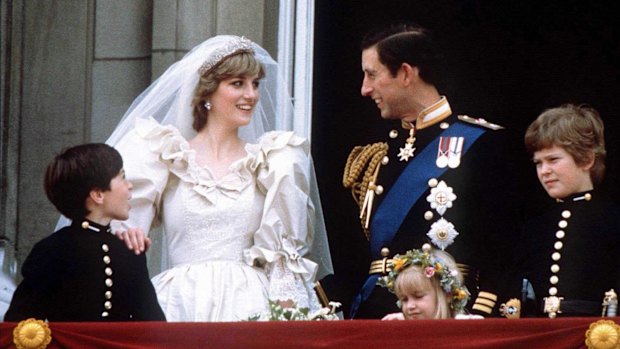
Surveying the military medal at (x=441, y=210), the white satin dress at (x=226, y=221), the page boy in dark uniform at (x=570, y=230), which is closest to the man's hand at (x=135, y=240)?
the white satin dress at (x=226, y=221)

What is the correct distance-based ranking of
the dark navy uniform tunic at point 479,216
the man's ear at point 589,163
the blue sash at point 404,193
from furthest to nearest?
1. the blue sash at point 404,193
2. the dark navy uniform tunic at point 479,216
3. the man's ear at point 589,163

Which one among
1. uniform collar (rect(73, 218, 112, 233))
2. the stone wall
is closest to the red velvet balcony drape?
uniform collar (rect(73, 218, 112, 233))

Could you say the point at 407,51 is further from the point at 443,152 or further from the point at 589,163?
the point at 589,163

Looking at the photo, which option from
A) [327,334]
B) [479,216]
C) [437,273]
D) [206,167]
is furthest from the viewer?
[206,167]

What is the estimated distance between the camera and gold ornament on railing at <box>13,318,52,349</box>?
852 cm

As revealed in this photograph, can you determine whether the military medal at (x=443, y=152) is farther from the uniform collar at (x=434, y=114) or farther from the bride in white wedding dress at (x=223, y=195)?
the bride in white wedding dress at (x=223, y=195)

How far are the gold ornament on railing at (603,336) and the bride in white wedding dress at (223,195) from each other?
4.86 ft

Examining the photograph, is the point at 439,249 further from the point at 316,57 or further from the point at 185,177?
the point at 316,57

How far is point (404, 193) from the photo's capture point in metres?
9.42

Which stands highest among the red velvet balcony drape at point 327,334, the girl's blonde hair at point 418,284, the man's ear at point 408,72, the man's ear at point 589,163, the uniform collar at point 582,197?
the man's ear at point 408,72

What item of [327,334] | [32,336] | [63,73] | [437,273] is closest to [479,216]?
[437,273]

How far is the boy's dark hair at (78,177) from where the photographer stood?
9.06 meters

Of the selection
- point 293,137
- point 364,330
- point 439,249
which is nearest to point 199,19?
point 293,137

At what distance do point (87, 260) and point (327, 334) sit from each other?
3.47ft
